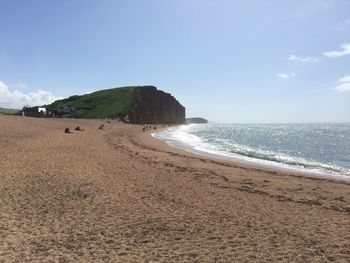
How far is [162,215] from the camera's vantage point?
43.7ft

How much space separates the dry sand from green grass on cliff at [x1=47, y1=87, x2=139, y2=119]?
324ft

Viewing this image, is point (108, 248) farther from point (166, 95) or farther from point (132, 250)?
point (166, 95)

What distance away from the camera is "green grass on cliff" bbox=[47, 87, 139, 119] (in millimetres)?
122250

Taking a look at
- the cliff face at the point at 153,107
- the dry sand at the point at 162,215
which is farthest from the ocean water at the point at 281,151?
the cliff face at the point at 153,107

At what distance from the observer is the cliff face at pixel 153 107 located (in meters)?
131

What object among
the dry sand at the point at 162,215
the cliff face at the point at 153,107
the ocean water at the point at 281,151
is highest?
the cliff face at the point at 153,107

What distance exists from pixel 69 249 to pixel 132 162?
15859 millimetres

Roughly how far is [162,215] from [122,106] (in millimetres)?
114731

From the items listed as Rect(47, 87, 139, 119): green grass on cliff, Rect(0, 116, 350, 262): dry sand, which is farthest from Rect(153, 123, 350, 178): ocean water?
Rect(47, 87, 139, 119): green grass on cliff

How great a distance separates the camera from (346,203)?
16344 millimetres

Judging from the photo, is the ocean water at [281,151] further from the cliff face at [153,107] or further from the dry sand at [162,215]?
the cliff face at [153,107]

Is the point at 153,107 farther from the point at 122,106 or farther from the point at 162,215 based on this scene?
the point at 162,215

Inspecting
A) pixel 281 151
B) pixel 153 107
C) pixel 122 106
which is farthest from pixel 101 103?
pixel 281 151

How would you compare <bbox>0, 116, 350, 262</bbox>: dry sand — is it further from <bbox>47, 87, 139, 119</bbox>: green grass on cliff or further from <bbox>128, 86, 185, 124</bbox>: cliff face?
<bbox>128, 86, 185, 124</bbox>: cliff face
